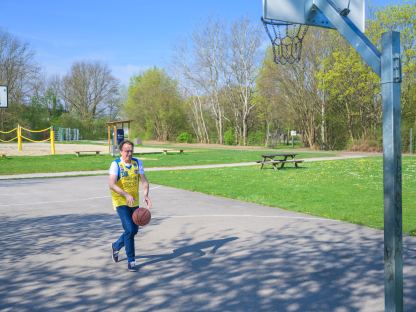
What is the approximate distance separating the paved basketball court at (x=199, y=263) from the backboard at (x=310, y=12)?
2.80 meters

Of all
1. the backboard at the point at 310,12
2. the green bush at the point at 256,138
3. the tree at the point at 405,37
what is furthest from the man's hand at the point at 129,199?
the green bush at the point at 256,138

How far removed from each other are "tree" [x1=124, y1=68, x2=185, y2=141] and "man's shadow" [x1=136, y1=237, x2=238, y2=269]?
5785cm

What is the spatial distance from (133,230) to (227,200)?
609cm

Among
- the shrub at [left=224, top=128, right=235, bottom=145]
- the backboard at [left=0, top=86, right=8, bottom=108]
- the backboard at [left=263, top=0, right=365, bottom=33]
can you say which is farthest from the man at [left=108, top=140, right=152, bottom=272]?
the shrub at [left=224, top=128, right=235, bottom=145]

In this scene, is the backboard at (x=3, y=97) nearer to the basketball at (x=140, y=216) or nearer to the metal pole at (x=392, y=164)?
the basketball at (x=140, y=216)

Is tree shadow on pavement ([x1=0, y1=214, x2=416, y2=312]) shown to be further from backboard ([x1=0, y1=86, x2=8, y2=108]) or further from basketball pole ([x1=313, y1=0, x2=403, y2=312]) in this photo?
backboard ([x1=0, y1=86, x2=8, y2=108])

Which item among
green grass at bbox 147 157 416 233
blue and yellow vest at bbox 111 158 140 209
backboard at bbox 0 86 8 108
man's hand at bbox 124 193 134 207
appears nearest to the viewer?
man's hand at bbox 124 193 134 207

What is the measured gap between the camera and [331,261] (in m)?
5.91

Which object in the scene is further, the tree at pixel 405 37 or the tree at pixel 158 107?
the tree at pixel 158 107

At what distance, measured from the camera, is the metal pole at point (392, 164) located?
3.50 metres

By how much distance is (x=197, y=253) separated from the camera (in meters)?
6.46

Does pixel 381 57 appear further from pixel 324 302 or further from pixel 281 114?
pixel 281 114

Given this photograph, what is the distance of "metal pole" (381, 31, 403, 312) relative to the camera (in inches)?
138

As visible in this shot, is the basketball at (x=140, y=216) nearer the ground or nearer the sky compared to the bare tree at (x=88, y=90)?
nearer the ground
